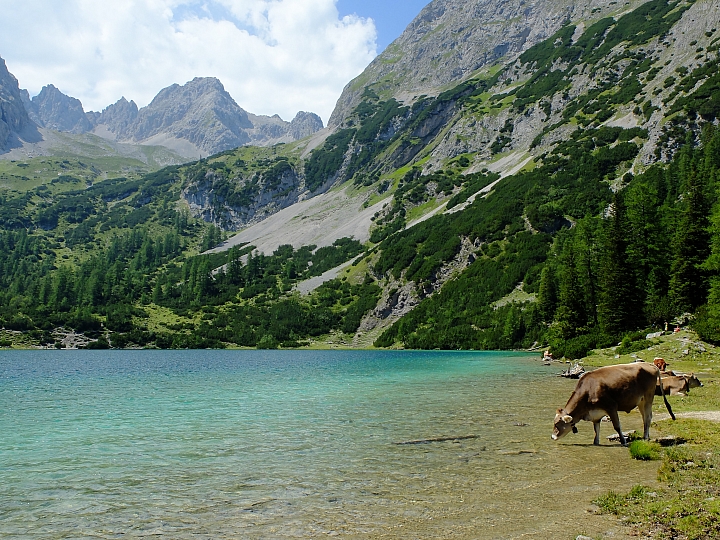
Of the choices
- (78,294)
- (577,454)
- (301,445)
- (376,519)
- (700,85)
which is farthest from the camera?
(78,294)

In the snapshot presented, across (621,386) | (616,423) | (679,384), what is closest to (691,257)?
(679,384)

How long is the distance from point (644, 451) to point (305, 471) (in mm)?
9166

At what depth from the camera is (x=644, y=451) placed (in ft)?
42.9

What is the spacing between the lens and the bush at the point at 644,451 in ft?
42.7

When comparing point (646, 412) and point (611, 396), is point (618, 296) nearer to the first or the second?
point (646, 412)

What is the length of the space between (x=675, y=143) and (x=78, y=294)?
184964 millimetres

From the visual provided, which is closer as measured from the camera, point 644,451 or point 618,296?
point 644,451

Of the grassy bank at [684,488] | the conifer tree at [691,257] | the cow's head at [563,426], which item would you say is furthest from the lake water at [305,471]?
the conifer tree at [691,257]

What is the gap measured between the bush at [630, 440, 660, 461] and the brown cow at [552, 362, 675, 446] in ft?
3.69

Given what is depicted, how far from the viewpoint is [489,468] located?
12867 millimetres

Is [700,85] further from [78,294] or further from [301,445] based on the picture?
[78,294]

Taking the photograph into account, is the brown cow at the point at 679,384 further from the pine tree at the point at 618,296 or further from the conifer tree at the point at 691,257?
the pine tree at the point at 618,296

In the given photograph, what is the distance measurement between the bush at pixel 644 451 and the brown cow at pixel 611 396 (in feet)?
3.69

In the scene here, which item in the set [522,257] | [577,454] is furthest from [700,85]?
[577,454]
